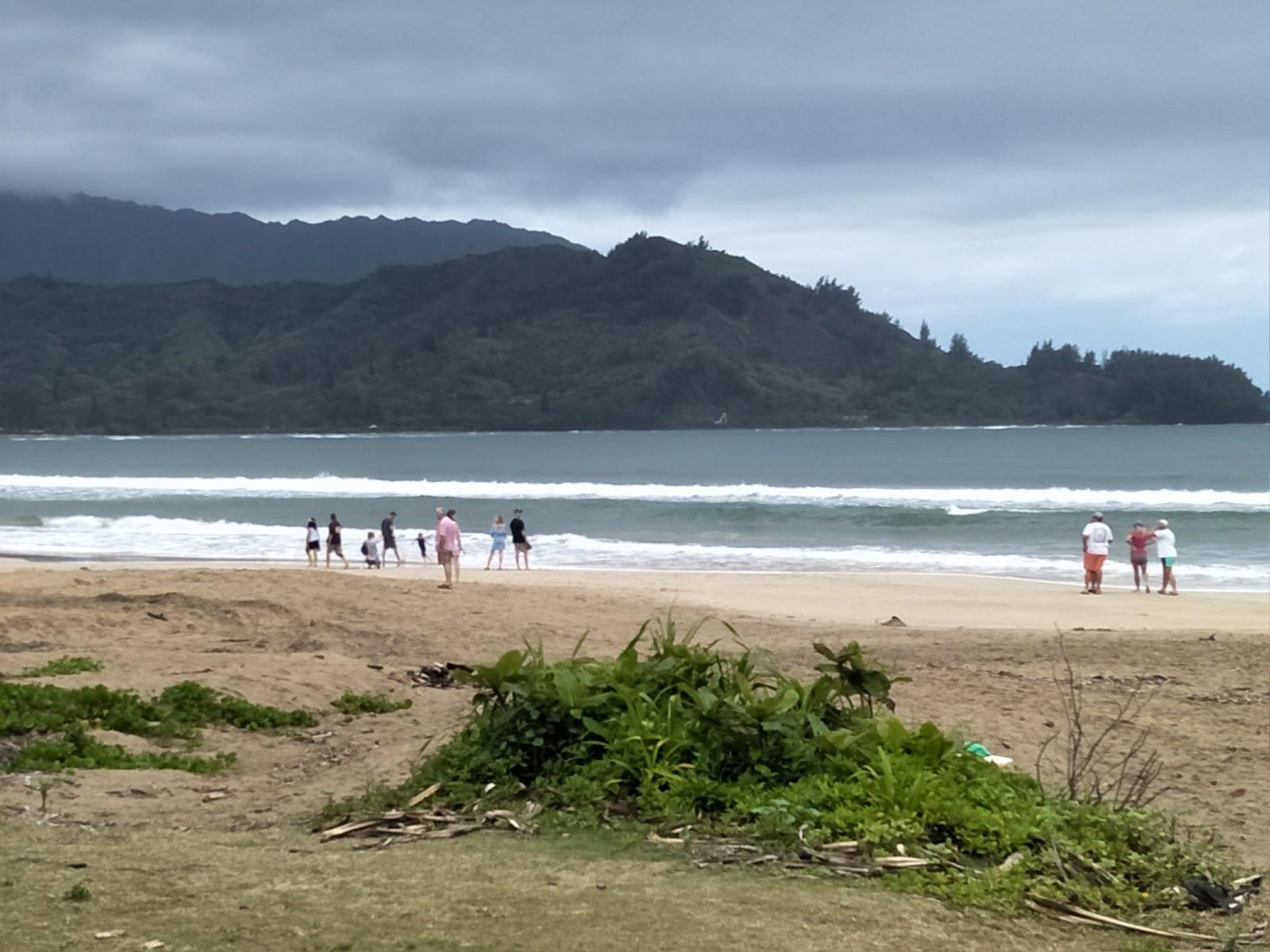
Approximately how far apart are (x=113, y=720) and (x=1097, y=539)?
708 inches

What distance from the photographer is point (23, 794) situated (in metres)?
6.79

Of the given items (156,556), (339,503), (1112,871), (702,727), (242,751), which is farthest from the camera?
(339,503)

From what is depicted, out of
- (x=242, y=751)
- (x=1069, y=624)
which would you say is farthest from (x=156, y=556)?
(x=242, y=751)

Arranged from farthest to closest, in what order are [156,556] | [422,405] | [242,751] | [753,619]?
[422,405] < [156,556] < [753,619] < [242,751]

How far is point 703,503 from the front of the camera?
174 ft

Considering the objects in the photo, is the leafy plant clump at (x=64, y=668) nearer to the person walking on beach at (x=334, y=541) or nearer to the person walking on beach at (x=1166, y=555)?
the person walking on beach at (x=1166, y=555)

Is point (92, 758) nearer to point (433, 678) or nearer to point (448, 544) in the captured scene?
point (433, 678)

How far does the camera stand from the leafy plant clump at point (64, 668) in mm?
10164

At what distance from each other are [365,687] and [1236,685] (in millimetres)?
7398

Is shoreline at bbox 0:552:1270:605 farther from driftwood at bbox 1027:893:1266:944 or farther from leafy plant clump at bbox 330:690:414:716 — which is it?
driftwood at bbox 1027:893:1266:944

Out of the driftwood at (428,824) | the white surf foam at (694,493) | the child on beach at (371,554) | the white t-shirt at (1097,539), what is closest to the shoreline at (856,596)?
the white t-shirt at (1097,539)

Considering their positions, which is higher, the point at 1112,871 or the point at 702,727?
the point at 702,727

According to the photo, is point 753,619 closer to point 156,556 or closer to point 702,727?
point 702,727

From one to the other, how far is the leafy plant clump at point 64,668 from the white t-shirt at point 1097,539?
661 inches
